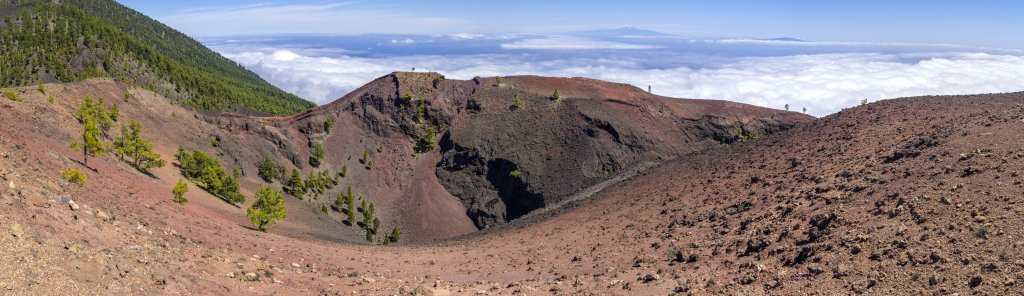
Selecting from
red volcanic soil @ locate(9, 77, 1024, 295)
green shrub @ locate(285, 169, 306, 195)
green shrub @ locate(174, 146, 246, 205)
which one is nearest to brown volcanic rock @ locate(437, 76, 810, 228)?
green shrub @ locate(285, 169, 306, 195)

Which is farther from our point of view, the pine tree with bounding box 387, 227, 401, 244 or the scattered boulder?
the pine tree with bounding box 387, 227, 401, 244

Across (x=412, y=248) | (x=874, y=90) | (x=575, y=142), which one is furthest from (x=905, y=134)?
(x=874, y=90)

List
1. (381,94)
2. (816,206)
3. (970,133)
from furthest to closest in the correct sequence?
(381,94)
(970,133)
(816,206)

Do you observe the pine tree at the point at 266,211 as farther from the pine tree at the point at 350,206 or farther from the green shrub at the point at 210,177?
the pine tree at the point at 350,206

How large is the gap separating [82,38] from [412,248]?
276ft

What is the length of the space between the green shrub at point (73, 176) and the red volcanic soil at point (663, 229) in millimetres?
383

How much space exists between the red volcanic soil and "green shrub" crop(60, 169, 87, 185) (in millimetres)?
383

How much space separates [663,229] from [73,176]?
23.6m

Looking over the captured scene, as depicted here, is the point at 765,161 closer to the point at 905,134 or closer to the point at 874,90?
the point at 905,134

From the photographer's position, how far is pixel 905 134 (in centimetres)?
2433

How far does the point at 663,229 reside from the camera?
23469 millimetres

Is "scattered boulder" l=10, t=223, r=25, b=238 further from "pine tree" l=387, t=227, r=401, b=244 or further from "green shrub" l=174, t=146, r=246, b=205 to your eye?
"pine tree" l=387, t=227, r=401, b=244

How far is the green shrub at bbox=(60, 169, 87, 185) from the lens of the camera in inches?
815

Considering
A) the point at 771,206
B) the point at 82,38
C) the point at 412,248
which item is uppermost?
the point at 82,38
